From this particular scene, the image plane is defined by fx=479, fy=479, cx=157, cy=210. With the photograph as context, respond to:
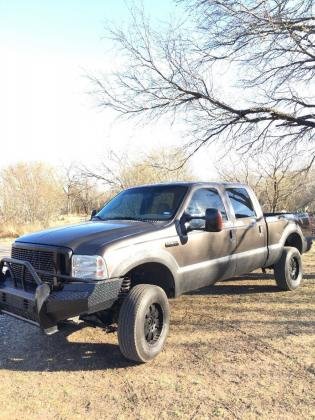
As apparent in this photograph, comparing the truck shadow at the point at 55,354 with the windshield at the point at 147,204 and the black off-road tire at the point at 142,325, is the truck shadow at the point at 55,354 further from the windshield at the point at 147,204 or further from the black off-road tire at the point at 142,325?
the windshield at the point at 147,204

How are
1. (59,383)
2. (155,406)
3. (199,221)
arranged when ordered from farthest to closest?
1. (199,221)
2. (59,383)
3. (155,406)

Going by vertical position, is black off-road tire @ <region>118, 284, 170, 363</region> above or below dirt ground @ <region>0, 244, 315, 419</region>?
above

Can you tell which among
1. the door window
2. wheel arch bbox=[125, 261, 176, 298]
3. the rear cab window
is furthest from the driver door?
the door window

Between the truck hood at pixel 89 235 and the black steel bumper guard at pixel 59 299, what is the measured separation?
12.3 inches

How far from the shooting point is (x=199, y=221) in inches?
227

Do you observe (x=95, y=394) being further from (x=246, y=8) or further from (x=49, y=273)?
(x=246, y=8)

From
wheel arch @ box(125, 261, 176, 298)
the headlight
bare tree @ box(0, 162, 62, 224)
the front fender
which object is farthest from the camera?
bare tree @ box(0, 162, 62, 224)

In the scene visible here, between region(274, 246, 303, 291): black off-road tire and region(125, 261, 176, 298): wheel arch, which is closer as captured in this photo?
region(125, 261, 176, 298): wheel arch

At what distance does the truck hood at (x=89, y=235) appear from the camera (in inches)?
185

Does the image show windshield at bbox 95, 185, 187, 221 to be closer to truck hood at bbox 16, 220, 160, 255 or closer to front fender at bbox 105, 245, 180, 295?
truck hood at bbox 16, 220, 160, 255

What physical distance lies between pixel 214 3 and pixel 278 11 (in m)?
1.16

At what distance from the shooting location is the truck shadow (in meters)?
4.76

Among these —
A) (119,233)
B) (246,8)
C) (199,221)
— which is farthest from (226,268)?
(246,8)

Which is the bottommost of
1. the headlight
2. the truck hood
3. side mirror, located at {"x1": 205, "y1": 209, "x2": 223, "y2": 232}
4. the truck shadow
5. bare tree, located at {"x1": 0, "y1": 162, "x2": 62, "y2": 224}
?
the truck shadow
